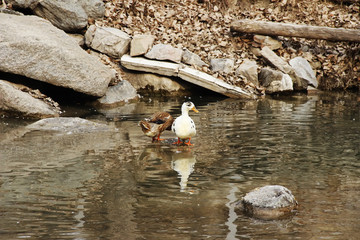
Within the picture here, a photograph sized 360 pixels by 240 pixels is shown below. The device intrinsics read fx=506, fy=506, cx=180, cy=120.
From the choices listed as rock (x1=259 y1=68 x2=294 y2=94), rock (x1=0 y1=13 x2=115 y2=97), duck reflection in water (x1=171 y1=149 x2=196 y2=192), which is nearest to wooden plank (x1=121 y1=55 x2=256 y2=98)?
rock (x1=259 y1=68 x2=294 y2=94)

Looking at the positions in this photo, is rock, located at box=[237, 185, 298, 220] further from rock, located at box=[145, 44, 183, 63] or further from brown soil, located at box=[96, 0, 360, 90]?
brown soil, located at box=[96, 0, 360, 90]

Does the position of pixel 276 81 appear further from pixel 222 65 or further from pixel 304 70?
pixel 222 65

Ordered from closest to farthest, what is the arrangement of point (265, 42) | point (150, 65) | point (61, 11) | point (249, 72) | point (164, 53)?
point (150, 65), point (164, 53), point (61, 11), point (249, 72), point (265, 42)

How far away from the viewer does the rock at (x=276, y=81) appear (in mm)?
15398

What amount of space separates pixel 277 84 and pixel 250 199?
10.4m

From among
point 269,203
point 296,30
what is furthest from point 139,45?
point 269,203

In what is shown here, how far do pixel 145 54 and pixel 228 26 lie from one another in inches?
157

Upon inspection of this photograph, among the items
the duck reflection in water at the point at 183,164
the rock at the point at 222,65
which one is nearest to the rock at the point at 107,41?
the rock at the point at 222,65

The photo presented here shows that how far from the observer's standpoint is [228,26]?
1767 cm

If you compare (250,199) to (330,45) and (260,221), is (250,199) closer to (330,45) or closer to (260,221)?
Answer: (260,221)

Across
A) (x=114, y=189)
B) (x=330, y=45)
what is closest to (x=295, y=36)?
(x=330, y=45)

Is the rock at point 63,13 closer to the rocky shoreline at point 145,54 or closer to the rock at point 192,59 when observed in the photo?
the rocky shoreline at point 145,54

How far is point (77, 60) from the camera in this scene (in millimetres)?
12414

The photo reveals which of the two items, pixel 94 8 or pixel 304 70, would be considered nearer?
pixel 94 8
